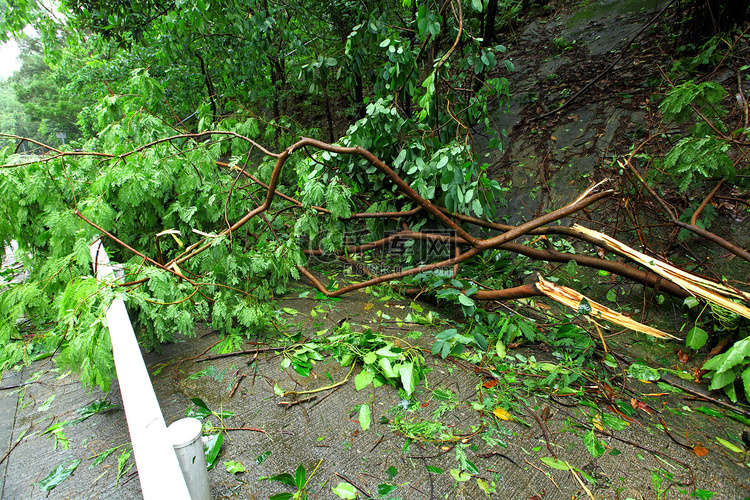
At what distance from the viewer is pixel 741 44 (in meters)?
3.76

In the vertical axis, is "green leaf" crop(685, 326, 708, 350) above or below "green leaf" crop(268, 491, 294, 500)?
below

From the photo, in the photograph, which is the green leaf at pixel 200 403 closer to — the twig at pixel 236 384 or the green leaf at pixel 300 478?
the twig at pixel 236 384

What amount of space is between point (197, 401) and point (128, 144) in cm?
209

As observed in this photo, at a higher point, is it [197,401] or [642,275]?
[197,401]

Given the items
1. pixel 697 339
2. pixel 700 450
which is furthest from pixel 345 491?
pixel 697 339

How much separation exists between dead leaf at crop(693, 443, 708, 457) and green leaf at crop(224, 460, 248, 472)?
6.08 feet

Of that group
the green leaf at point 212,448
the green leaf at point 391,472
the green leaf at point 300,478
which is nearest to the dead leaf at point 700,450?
the green leaf at point 391,472

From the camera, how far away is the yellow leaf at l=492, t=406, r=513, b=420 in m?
1.63

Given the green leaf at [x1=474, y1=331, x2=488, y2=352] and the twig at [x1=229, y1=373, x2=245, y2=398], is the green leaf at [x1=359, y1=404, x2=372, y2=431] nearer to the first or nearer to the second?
the twig at [x1=229, y1=373, x2=245, y2=398]

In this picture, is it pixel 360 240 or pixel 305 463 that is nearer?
pixel 305 463

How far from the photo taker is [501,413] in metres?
1.65

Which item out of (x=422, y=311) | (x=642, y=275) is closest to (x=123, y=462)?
(x=422, y=311)

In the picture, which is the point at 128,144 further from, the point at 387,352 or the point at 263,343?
the point at 387,352

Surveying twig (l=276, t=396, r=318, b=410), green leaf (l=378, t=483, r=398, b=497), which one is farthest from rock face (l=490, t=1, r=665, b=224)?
green leaf (l=378, t=483, r=398, b=497)
